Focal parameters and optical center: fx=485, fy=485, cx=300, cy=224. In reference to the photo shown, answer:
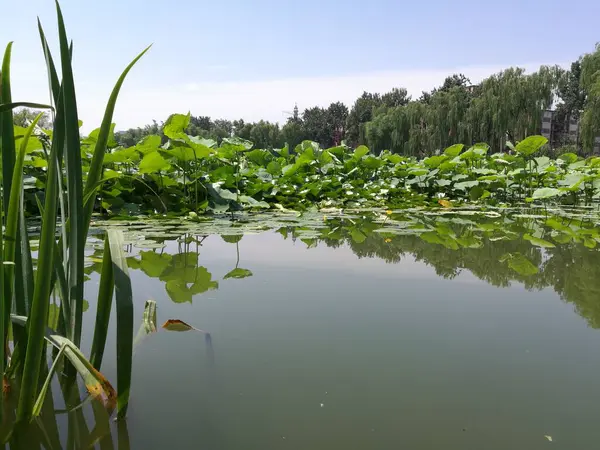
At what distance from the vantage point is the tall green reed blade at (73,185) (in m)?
0.52

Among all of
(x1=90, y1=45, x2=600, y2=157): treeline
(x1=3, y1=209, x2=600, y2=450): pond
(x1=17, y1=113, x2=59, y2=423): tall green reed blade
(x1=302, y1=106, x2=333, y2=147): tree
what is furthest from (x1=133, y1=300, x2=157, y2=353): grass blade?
(x1=302, y1=106, x2=333, y2=147): tree

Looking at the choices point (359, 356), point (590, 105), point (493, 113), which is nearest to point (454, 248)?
point (359, 356)

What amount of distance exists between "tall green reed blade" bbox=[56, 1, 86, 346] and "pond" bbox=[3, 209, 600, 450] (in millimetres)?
123

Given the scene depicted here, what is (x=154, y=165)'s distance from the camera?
7.61 ft

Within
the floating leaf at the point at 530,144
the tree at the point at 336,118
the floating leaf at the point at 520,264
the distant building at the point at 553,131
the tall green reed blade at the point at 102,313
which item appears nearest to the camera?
the tall green reed blade at the point at 102,313

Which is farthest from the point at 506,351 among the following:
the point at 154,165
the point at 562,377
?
the point at 154,165

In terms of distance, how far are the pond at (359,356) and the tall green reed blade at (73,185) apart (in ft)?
0.40

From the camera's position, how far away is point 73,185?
551 millimetres

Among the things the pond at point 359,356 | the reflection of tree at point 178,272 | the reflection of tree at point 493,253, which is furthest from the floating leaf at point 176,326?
the reflection of tree at point 493,253

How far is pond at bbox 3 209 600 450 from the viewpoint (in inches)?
20.4

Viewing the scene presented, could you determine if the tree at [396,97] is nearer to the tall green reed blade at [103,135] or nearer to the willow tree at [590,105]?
the willow tree at [590,105]

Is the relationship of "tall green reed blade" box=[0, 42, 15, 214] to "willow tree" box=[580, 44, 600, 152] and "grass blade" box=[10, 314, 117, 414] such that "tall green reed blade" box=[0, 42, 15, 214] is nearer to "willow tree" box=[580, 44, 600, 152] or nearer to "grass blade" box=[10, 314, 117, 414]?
"grass blade" box=[10, 314, 117, 414]

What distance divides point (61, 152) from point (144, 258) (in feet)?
3.15

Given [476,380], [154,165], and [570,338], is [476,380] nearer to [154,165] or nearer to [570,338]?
[570,338]
